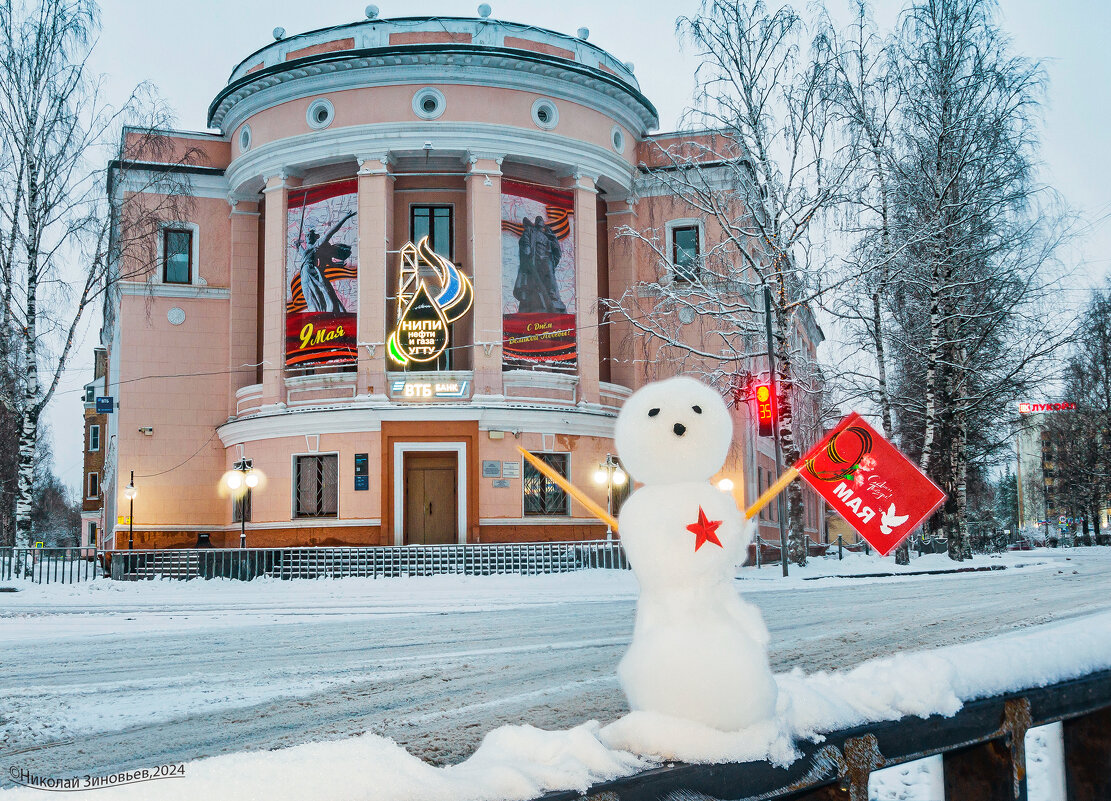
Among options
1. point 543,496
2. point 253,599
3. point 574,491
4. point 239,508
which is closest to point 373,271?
point 543,496

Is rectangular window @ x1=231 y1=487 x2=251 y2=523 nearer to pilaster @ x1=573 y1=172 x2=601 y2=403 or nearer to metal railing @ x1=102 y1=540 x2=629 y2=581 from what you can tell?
metal railing @ x1=102 y1=540 x2=629 y2=581

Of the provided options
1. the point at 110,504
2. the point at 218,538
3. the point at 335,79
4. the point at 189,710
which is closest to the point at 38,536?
the point at 110,504

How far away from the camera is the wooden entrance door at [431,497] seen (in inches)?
1061

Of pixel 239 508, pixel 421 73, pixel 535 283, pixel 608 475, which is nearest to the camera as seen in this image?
pixel 608 475

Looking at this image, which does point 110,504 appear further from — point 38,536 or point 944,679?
point 38,536

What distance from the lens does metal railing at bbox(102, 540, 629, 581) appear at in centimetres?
2256

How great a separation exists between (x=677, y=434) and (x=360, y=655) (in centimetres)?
694

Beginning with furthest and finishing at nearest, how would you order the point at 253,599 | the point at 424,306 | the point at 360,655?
the point at 424,306 → the point at 253,599 → the point at 360,655

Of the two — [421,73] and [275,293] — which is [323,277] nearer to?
[275,293]

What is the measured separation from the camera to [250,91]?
28.0 meters

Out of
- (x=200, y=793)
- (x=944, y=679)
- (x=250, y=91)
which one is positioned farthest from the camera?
(x=250, y=91)

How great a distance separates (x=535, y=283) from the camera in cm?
2734

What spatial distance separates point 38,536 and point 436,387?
3354 inches

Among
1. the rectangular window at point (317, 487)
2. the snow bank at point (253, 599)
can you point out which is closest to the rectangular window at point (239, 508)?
the rectangular window at point (317, 487)
